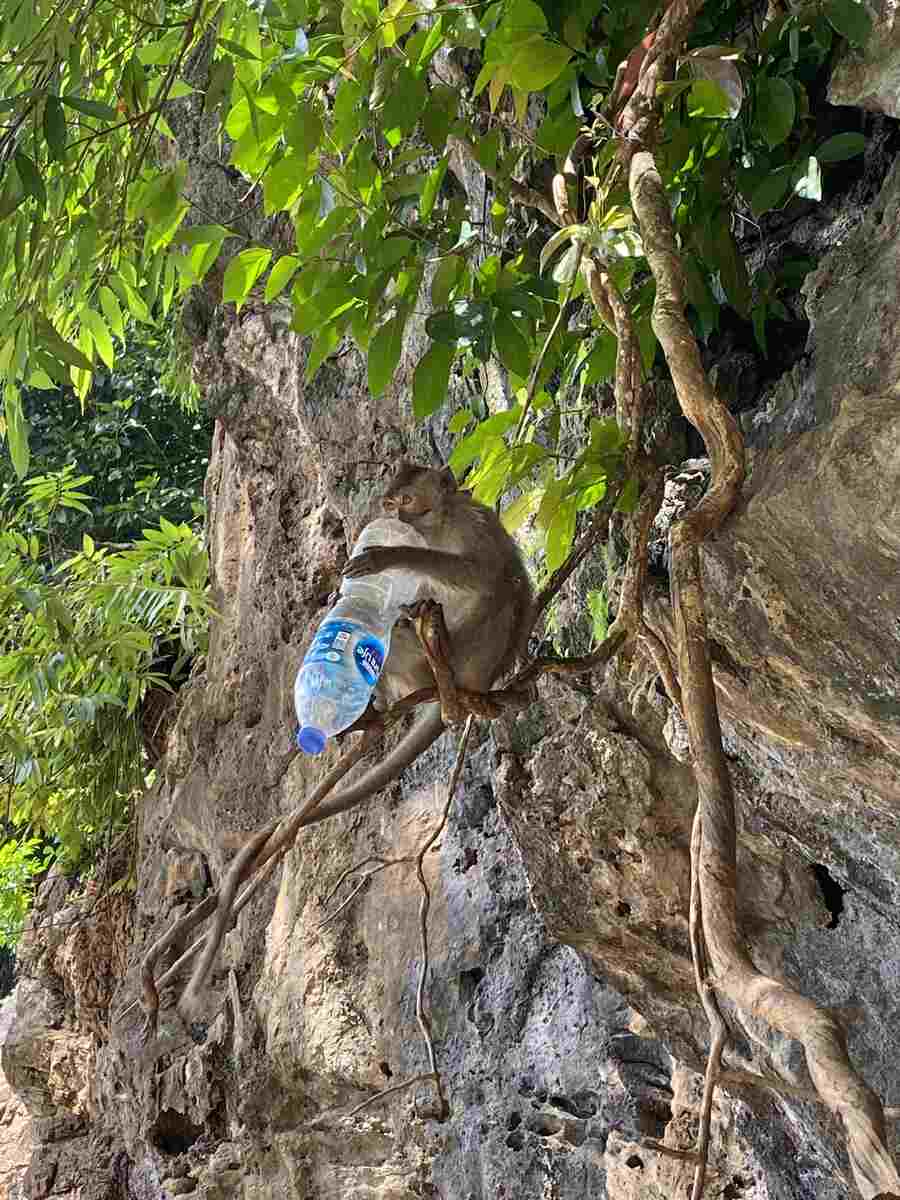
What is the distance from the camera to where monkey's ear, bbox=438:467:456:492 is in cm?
227

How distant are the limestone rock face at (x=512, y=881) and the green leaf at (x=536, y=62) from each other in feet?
1.56

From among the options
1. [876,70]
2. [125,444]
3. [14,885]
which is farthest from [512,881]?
[125,444]

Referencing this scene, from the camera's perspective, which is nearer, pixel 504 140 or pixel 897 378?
pixel 897 378

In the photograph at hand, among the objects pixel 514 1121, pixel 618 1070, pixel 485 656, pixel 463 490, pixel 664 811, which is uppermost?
pixel 463 490

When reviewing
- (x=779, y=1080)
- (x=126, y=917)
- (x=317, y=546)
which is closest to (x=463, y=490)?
(x=779, y=1080)

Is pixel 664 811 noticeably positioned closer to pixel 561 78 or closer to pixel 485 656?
pixel 485 656

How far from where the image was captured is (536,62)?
71.1 inches

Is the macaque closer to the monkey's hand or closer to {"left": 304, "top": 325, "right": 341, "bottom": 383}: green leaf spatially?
the monkey's hand

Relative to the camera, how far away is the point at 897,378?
58.1 inches

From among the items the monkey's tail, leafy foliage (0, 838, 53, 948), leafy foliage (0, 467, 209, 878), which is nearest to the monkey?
the monkey's tail

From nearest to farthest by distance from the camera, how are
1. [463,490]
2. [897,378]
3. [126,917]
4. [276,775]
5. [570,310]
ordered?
[897,378], [463,490], [570,310], [276,775], [126,917]

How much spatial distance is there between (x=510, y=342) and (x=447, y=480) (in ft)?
1.24

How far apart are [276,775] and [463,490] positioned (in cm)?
191

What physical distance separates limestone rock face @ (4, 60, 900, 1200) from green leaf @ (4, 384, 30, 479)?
94 cm
